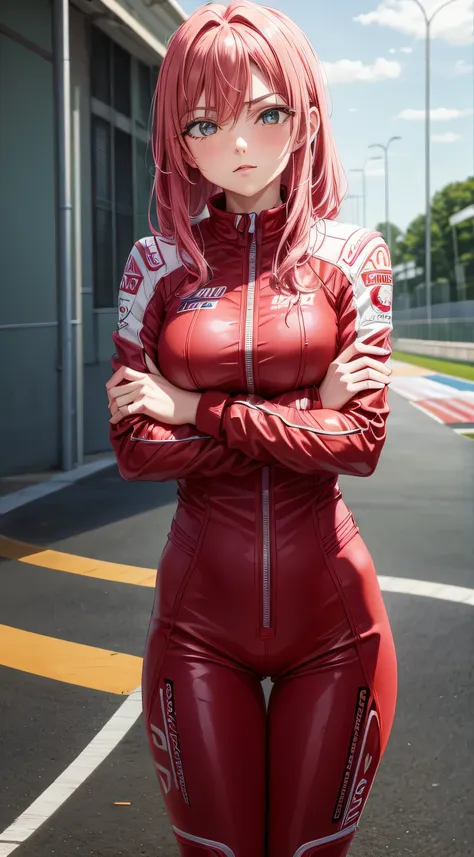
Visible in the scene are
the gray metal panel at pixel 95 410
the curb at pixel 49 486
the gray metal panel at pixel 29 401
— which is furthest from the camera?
the gray metal panel at pixel 95 410

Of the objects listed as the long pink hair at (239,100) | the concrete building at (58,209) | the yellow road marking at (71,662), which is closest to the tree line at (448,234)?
the concrete building at (58,209)

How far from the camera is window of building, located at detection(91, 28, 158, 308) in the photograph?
43.8 feet

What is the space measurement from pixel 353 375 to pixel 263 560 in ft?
1.39

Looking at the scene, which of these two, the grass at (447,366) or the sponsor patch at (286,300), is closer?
the sponsor patch at (286,300)

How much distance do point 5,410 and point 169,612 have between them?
9.25 m

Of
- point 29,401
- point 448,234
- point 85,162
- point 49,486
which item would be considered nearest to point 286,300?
point 49,486

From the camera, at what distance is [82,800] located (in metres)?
3.54

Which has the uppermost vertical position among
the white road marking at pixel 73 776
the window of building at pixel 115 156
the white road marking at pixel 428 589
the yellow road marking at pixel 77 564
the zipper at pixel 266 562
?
the window of building at pixel 115 156

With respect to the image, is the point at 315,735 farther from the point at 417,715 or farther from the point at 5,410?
the point at 5,410

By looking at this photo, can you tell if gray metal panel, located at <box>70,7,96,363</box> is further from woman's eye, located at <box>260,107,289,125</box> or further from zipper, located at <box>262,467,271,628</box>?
zipper, located at <box>262,467,271,628</box>

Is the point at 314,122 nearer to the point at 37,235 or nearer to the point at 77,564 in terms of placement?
the point at 77,564

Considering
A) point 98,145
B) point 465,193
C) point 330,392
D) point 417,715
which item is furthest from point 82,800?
point 465,193

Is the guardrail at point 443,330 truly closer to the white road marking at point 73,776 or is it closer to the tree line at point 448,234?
the tree line at point 448,234

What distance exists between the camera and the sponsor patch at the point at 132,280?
86.2 inches
